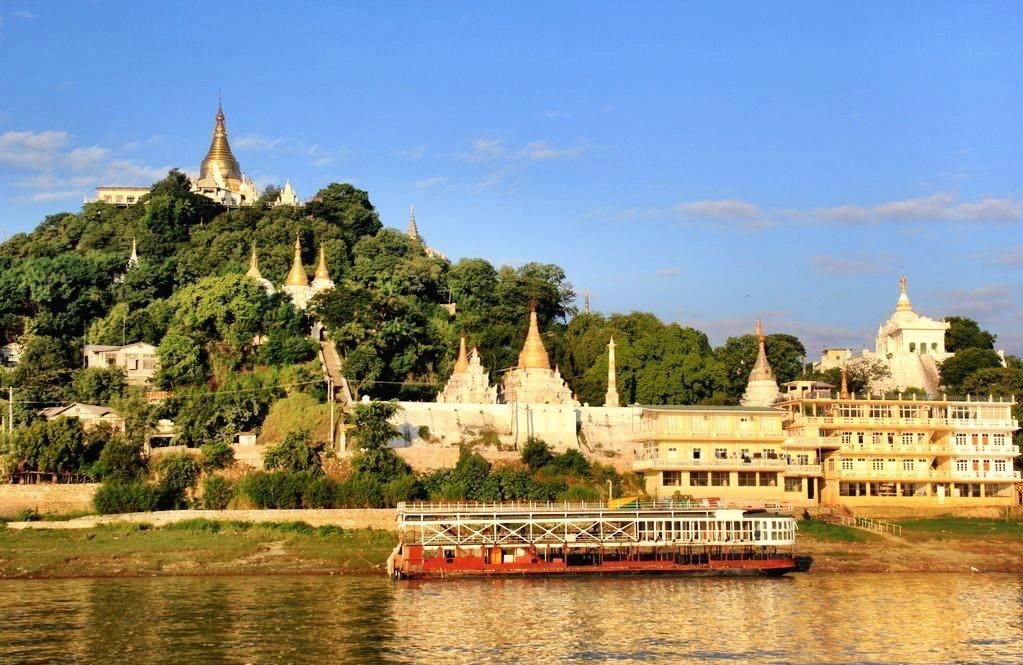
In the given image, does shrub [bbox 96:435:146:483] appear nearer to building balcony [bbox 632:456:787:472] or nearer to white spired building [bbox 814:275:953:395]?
building balcony [bbox 632:456:787:472]

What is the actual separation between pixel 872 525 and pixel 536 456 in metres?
16.0

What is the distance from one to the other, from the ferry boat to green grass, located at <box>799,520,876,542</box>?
344cm

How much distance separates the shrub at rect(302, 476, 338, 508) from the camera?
61906 millimetres

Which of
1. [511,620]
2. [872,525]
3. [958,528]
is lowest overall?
[511,620]

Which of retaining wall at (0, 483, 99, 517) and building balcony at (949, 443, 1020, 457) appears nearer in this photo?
retaining wall at (0, 483, 99, 517)

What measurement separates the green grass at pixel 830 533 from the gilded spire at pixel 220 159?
91.2m

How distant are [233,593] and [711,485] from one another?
2743cm

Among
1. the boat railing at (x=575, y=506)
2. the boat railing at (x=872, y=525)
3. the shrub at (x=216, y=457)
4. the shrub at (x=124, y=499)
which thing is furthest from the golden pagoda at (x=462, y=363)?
the boat railing at (x=872, y=525)

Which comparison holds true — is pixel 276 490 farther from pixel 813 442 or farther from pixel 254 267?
pixel 254 267

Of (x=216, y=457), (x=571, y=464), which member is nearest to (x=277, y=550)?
(x=216, y=457)

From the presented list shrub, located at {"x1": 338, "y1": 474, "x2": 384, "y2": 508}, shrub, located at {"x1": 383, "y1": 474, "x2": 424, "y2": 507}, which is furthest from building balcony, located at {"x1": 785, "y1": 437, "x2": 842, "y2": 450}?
shrub, located at {"x1": 338, "y1": 474, "x2": 384, "y2": 508}

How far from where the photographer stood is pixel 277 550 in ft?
189

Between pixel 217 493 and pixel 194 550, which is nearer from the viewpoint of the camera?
pixel 194 550

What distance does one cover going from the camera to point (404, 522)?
55.8m
